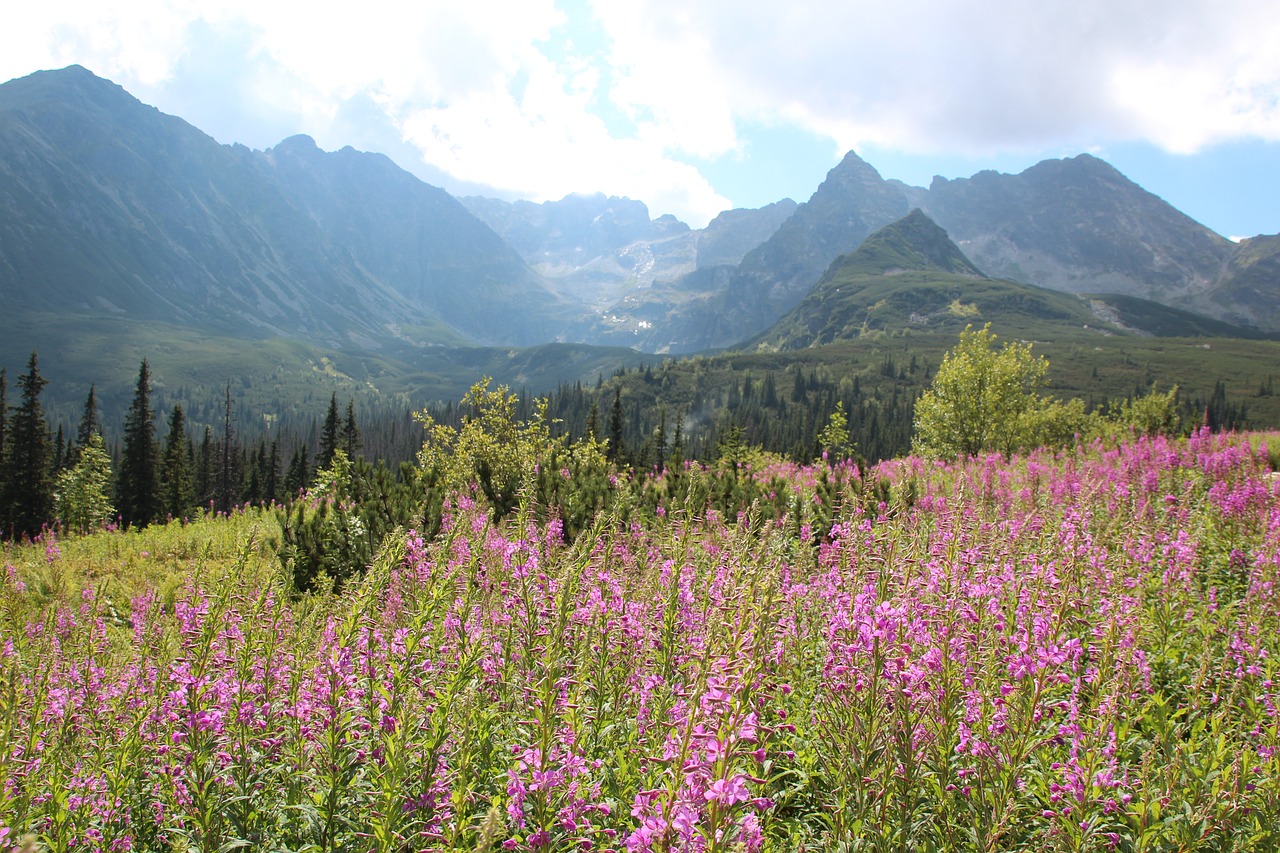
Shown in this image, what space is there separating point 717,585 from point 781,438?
163499 millimetres

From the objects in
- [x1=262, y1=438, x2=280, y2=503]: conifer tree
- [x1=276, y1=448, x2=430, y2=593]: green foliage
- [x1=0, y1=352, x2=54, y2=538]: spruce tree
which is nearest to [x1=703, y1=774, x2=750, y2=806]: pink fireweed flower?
[x1=276, y1=448, x2=430, y2=593]: green foliage

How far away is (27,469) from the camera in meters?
56.5

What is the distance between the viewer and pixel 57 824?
3334 millimetres


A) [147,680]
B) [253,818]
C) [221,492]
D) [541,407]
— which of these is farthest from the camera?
[221,492]

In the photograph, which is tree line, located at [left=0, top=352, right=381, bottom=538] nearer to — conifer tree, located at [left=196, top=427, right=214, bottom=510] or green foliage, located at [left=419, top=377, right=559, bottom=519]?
conifer tree, located at [left=196, top=427, right=214, bottom=510]

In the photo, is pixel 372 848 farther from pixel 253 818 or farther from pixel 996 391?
pixel 996 391

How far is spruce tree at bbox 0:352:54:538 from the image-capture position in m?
55.5

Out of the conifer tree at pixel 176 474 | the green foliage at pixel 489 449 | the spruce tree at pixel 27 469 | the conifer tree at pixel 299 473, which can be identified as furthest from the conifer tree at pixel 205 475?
the green foliage at pixel 489 449

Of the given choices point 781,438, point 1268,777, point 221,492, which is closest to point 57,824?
point 1268,777

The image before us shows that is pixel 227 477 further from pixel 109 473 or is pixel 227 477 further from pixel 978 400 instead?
pixel 978 400

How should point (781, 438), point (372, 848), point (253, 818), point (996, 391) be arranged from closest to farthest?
1. point (372, 848)
2. point (253, 818)
3. point (996, 391)
4. point (781, 438)

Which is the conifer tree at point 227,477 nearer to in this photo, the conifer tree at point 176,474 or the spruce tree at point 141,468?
the conifer tree at point 176,474

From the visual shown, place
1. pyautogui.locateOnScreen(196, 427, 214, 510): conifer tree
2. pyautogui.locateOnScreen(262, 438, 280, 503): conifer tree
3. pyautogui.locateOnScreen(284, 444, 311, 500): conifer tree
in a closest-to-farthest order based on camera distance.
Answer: pyautogui.locateOnScreen(284, 444, 311, 500): conifer tree, pyautogui.locateOnScreen(196, 427, 214, 510): conifer tree, pyautogui.locateOnScreen(262, 438, 280, 503): conifer tree

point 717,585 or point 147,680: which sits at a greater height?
point 717,585
